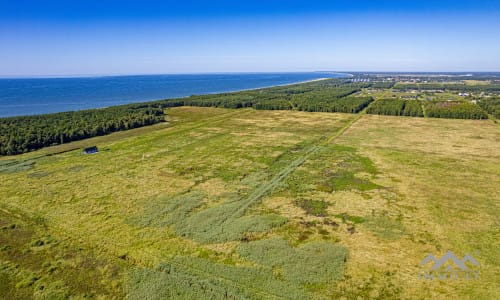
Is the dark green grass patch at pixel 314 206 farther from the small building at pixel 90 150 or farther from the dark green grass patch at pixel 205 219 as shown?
the small building at pixel 90 150

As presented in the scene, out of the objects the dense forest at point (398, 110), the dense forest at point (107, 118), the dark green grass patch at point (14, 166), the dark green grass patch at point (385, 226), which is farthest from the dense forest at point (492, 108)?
the dark green grass patch at point (14, 166)

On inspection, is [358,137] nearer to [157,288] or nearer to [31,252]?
[157,288]

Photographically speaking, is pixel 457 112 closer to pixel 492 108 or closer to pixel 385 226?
pixel 492 108

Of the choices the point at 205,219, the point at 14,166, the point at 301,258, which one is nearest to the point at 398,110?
the point at 205,219

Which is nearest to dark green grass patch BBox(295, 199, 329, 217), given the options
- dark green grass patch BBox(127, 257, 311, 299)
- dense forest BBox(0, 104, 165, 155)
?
dark green grass patch BBox(127, 257, 311, 299)

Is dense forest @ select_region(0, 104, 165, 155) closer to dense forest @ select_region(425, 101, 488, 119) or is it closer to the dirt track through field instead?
the dirt track through field

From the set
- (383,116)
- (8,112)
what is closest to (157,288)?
(383,116)
